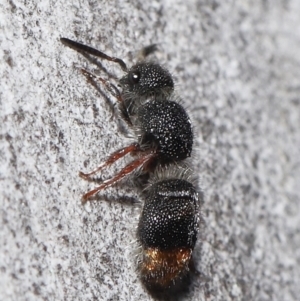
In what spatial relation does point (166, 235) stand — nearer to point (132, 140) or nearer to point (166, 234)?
point (166, 234)

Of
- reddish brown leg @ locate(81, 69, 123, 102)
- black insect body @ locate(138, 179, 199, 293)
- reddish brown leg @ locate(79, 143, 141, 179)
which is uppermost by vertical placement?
reddish brown leg @ locate(81, 69, 123, 102)

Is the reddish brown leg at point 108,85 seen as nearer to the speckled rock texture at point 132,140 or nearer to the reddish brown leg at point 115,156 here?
the speckled rock texture at point 132,140

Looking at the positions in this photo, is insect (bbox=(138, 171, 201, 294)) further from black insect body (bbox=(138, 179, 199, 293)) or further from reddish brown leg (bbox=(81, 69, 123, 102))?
reddish brown leg (bbox=(81, 69, 123, 102))

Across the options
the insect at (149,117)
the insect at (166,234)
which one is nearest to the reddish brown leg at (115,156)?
the insect at (149,117)

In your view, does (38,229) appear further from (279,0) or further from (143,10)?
(279,0)

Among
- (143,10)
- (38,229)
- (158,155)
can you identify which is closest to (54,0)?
(143,10)

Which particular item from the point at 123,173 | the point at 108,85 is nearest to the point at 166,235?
the point at 123,173

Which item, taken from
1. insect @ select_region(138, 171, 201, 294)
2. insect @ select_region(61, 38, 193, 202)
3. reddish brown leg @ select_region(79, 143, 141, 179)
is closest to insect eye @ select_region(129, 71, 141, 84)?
insect @ select_region(61, 38, 193, 202)
